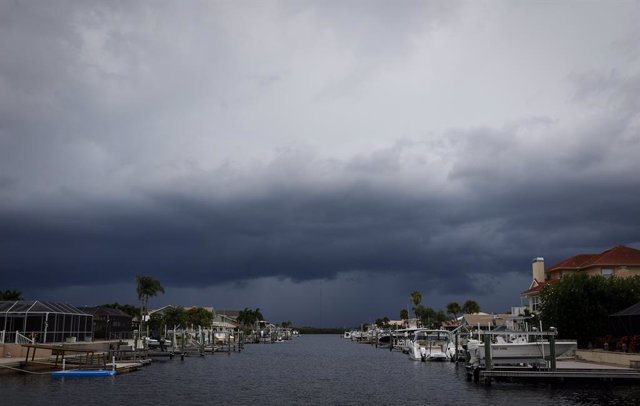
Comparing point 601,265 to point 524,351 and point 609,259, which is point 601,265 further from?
point 524,351

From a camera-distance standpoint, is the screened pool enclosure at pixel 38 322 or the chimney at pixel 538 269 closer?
the screened pool enclosure at pixel 38 322

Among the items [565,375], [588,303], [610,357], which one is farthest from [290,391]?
[588,303]

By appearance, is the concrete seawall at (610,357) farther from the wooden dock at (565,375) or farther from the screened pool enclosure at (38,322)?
the screened pool enclosure at (38,322)

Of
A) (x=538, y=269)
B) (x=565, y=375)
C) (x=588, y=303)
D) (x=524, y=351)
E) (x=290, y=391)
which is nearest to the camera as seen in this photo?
(x=565, y=375)

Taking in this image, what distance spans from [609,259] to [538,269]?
65.6 feet

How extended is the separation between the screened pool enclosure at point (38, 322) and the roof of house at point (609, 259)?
76.3m

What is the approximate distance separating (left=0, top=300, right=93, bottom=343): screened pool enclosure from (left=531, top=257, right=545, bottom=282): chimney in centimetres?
7807

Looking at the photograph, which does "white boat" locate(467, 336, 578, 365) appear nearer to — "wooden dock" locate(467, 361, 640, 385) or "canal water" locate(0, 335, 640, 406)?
"canal water" locate(0, 335, 640, 406)

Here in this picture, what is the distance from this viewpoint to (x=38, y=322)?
75688mm

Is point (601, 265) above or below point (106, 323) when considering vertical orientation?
above

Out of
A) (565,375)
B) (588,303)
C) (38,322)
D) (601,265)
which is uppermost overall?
(601,265)

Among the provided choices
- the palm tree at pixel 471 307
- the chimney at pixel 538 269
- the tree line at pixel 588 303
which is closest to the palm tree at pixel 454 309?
the palm tree at pixel 471 307

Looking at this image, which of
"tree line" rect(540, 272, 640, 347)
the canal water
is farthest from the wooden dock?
"tree line" rect(540, 272, 640, 347)

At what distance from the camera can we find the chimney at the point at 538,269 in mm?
110812
